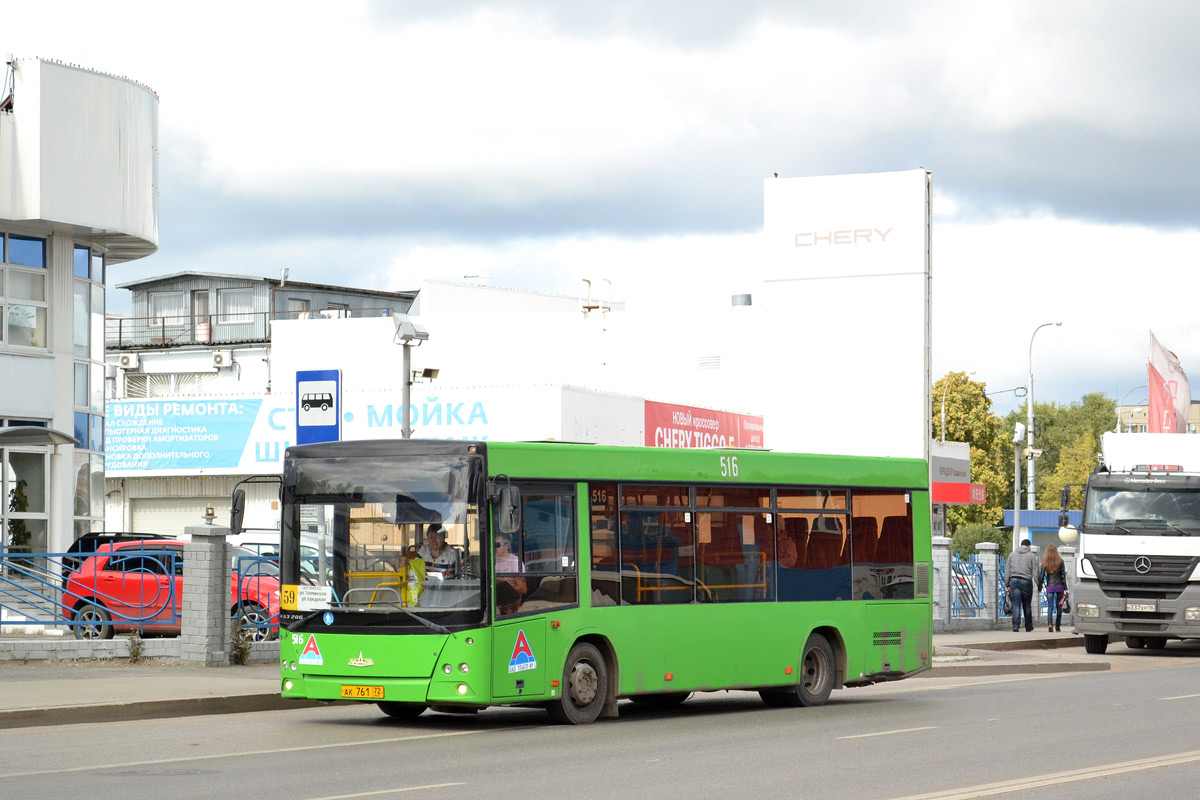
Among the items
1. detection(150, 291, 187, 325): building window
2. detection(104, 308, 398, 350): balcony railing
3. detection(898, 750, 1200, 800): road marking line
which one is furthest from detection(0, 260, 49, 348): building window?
detection(150, 291, 187, 325): building window

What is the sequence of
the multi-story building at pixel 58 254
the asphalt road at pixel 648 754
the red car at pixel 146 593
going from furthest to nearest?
the multi-story building at pixel 58 254 < the red car at pixel 146 593 < the asphalt road at pixel 648 754

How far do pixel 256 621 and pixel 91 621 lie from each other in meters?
2.06

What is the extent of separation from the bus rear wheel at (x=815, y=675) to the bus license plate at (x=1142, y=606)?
1185cm

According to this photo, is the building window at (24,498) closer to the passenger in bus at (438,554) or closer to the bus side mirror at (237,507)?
the bus side mirror at (237,507)

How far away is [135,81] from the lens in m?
27.8

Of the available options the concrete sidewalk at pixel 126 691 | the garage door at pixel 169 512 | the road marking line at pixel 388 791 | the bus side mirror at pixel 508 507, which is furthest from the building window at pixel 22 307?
the garage door at pixel 169 512

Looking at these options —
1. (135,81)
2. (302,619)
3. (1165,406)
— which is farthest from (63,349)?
(1165,406)

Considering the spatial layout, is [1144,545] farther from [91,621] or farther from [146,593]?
[91,621]

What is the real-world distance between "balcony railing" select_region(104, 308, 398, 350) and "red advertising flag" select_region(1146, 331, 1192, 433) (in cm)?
3361

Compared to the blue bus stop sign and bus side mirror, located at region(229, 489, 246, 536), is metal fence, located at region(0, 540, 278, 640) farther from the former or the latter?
bus side mirror, located at region(229, 489, 246, 536)

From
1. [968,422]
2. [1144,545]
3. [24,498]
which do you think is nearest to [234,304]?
[968,422]

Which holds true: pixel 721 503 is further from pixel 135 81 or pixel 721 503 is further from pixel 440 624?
pixel 135 81

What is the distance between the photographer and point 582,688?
1520 cm

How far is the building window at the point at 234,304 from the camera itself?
226ft
